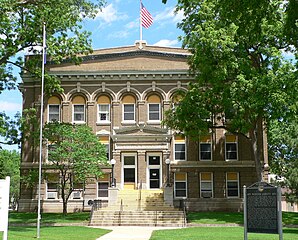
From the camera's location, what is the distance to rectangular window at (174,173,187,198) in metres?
36.8

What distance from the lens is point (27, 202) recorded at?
36375 millimetres

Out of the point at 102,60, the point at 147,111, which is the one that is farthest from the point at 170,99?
the point at 102,60

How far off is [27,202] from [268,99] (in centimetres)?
2076

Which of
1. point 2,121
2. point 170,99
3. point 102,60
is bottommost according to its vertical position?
point 2,121

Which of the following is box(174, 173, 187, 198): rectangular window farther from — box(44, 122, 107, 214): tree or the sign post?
the sign post

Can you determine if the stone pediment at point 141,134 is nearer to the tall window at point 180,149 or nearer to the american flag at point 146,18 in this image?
the tall window at point 180,149

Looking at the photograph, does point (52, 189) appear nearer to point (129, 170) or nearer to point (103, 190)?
point (103, 190)

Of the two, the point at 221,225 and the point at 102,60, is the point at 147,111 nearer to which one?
the point at 102,60

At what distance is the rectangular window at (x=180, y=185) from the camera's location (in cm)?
3682

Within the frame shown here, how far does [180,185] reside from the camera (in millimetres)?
37062

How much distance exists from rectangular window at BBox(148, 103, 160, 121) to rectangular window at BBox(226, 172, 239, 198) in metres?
7.56

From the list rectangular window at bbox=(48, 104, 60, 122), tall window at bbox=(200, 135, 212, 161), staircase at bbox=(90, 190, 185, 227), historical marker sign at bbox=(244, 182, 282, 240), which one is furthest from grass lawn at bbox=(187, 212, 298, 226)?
rectangular window at bbox=(48, 104, 60, 122)

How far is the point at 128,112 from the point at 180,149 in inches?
207

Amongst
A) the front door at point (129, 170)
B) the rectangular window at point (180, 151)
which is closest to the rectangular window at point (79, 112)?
the front door at point (129, 170)
